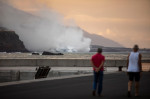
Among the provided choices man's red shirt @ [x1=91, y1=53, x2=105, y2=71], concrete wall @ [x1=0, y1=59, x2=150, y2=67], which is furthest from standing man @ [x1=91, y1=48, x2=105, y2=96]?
concrete wall @ [x1=0, y1=59, x2=150, y2=67]

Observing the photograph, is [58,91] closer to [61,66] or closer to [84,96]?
[84,96]

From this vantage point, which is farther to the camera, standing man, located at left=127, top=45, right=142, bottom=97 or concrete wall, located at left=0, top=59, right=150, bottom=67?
concrete wall, located at left=0, top=59, right=150, bottom=67

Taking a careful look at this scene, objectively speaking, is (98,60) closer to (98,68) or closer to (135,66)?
(98,68)

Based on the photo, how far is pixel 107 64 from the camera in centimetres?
3566

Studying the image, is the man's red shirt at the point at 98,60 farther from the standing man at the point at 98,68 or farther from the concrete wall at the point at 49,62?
the concrete wall at the point at 49,62

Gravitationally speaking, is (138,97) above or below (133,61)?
below

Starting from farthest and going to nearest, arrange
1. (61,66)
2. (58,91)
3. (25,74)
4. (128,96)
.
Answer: (61,66) → (25,74) → (58,91) → (128,96)

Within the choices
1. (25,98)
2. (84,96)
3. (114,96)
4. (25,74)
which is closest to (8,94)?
(25,98)

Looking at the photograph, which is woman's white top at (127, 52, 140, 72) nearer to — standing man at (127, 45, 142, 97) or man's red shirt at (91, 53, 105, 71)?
standing man at (127, 45, 142, 97)

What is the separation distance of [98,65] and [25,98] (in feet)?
9.62

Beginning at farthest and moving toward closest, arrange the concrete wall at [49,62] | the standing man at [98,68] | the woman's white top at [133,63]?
the concrete wall at [49,62]
the standing man at [98,68]
the woman's white top at [133,63]

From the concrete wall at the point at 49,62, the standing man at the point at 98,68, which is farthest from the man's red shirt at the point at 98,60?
the concrete wall at the point at 49,62

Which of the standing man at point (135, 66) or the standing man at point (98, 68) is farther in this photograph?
the standing man at point (98, 68)

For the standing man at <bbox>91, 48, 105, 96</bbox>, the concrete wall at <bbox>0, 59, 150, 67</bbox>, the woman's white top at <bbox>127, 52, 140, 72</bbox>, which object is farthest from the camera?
the concrete wall at <bbox>0, 59, 150, 67</bbox>
